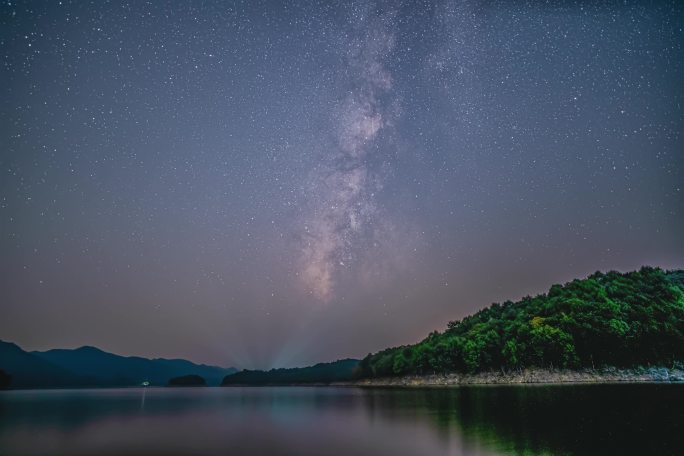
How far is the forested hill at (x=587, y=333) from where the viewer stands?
284 feet

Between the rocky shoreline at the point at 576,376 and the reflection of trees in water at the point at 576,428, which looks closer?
the reflection of trees in water at the point at 576,428

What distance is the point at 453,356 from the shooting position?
11556 centimetres

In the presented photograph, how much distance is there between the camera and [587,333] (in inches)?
3499

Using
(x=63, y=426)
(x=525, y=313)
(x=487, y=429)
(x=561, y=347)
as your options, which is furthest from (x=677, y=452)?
(x=525, y=313)

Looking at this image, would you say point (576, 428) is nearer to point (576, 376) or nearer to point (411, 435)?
point (411, 435)

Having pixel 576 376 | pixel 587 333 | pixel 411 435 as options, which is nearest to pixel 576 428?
pixel 411 435

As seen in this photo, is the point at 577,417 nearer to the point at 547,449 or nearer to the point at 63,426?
the point at 547,449

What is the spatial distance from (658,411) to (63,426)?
159 ft

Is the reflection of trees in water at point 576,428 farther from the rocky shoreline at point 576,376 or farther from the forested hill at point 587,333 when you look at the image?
the forested hill at point 587,333

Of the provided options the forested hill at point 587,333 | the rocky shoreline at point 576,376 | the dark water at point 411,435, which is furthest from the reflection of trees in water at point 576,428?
the forested hill at point 587,333

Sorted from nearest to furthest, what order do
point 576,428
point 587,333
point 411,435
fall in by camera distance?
point 576,428 → point 411,435 → point 587,333

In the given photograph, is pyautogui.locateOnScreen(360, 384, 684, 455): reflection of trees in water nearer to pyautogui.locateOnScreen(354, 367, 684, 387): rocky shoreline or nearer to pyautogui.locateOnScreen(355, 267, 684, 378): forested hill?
pyautogui.locateOnScreen(354, 367, 684, 387): rocky shoreline

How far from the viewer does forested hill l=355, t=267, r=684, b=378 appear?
284 ft

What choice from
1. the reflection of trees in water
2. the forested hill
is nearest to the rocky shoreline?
the forested hill
